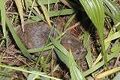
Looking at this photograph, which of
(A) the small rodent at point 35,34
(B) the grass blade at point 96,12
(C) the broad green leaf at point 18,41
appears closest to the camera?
(B) the grass blade at point 96,12

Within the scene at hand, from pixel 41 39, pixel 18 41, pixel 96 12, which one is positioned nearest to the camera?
pixel 96 12

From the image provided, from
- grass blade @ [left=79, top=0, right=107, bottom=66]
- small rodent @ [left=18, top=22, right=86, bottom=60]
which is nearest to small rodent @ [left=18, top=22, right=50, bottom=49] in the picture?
small rodent @ [left=18, top=22, right=86, bottom=60]

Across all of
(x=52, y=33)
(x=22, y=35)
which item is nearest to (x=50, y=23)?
(x=52, y=33)

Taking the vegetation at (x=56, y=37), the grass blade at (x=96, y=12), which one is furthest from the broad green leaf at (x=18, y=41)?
the grass blade at (x=96, y=12)

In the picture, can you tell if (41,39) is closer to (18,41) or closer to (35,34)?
(35,34)

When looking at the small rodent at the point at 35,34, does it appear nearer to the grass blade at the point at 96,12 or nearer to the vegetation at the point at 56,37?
the vegetation at the point at 56,37

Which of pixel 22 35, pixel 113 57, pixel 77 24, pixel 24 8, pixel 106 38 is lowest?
pixel 113 57

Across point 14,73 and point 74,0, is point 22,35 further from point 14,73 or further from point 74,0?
point 74,0

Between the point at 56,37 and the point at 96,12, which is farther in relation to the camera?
the point at 56,37

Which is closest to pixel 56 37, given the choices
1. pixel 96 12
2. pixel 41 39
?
pixel 41 39
